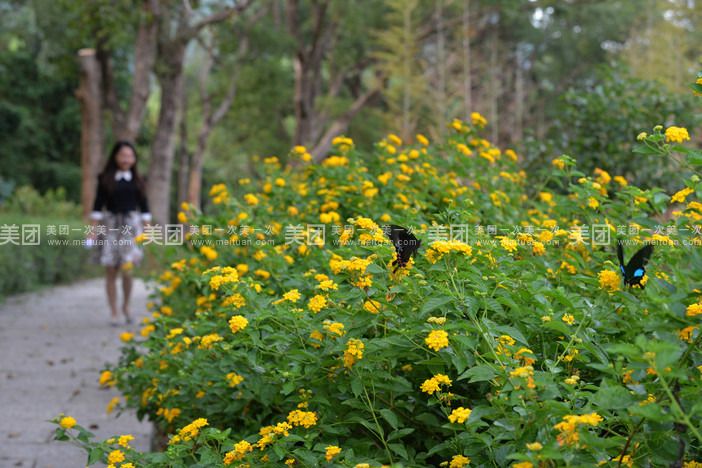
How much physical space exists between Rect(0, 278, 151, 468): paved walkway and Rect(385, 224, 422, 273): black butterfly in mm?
1984

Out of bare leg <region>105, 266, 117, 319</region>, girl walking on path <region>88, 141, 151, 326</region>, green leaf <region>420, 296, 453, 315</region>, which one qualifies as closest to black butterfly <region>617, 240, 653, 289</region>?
green leaf <region>420, 296, 453, 315</region>

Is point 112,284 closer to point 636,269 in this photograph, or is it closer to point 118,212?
point 118,212

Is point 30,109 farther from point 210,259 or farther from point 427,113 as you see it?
point 210,259

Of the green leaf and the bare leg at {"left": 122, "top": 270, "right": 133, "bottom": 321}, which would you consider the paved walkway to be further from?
the green leaf

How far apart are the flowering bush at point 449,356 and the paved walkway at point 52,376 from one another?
72 centimetres

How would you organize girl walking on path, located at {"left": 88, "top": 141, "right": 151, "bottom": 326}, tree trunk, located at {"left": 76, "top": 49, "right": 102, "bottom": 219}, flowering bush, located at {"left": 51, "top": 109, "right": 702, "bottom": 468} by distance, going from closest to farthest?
flowering bush, located at {"left": 51, "top": 109, "right": 702, "bottom": 468}, girl walking on path, located at {"left": 88, "top": 141, "right": 151, "bottom": 326}, tree trunk, located at {"left": 76, "top": 49, "right": 102, "bottom": 219}

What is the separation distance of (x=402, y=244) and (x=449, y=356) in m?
0.29

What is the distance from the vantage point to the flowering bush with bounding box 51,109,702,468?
137 cm

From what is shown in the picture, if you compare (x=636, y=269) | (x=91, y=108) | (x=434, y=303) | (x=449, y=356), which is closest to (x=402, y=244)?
(x=434, y=303)

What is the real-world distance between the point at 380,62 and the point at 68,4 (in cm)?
967

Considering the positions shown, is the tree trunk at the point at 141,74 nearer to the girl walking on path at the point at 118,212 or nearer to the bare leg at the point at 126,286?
the girl walking on path at the point at 118,212

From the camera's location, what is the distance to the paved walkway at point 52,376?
332cm

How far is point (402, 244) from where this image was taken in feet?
5.69

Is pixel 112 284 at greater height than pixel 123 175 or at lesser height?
lesser
